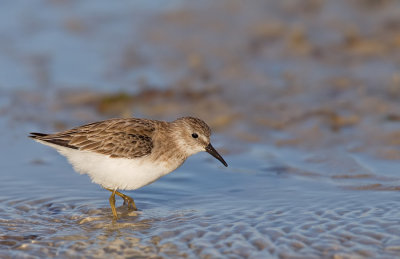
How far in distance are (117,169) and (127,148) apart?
0.94 feet

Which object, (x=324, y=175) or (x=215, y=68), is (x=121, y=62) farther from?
(x=324, y=175)

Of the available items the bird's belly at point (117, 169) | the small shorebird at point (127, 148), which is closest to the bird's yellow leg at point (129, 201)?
the small shorebird at point (127, 148)

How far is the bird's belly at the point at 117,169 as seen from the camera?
8.59 m

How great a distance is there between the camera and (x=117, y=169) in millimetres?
8602

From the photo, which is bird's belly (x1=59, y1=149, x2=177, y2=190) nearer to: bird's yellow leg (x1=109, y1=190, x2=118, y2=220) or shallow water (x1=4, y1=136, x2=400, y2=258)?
bird's yellow leg (x1=109, y1=190, x2=118, y2=220)

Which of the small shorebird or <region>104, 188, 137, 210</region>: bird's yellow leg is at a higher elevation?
the small shorebird

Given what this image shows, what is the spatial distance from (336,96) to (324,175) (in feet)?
9.16

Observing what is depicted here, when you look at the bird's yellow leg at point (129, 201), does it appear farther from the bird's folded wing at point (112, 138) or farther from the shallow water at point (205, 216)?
the bird's folded wing at point (112, 138)

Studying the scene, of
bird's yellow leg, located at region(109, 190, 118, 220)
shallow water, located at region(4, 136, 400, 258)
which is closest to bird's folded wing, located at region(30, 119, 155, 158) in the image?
bird's yellow leg, located at region(109, 190, 118, 220)

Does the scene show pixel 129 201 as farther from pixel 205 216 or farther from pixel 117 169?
pixel 205 216

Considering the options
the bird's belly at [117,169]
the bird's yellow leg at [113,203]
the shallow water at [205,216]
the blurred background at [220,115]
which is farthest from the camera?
the bird's yellow leg at [113,203]

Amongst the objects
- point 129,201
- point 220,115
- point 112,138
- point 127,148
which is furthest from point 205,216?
point 220,115

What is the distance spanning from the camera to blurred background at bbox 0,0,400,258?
789 centimetres

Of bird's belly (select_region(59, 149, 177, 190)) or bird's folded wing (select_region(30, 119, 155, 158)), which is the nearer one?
bird's belly (select_region(59, 149, 177, 190))
